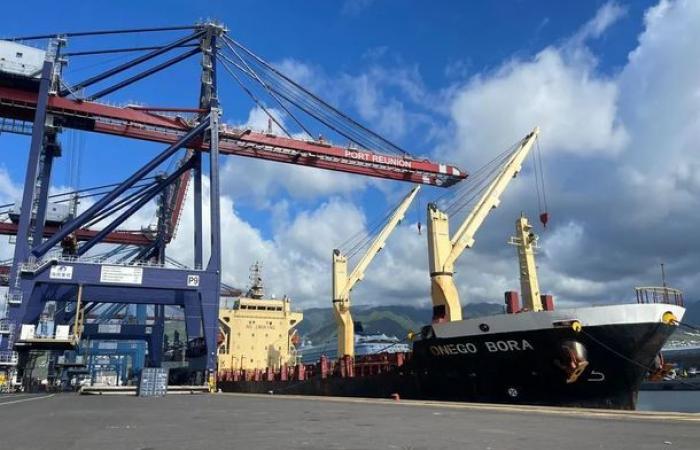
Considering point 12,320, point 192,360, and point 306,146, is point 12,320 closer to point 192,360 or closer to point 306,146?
point 192,360

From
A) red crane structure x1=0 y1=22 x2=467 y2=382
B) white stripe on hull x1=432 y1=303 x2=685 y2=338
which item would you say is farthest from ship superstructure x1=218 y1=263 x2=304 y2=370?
white stripe on hull x1=432 y1=303 x2=685 y2=338

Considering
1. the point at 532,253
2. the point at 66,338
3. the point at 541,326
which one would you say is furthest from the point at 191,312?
the point at 541,326

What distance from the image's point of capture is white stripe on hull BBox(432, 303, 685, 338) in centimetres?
2086

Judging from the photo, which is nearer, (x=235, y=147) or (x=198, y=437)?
(x=198, y=437)

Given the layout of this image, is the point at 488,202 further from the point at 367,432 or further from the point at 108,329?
the point at 108,329

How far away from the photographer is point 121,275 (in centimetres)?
4044

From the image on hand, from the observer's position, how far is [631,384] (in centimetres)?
2089

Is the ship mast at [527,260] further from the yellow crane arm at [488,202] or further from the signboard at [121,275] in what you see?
the signboard at [121,275]

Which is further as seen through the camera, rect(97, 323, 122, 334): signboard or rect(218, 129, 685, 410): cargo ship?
rect(97, 323, 122, 334): signboard

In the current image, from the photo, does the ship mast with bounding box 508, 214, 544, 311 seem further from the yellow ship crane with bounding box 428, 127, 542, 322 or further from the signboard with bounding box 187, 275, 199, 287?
the signboard with bounding box 187, 275, 199, 287

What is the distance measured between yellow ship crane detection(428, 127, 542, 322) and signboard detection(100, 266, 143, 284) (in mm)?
22918

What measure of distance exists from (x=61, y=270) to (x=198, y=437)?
111 feet

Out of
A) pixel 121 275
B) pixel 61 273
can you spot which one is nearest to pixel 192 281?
pixel 121 275

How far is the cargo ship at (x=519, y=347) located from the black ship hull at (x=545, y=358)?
0.04m
